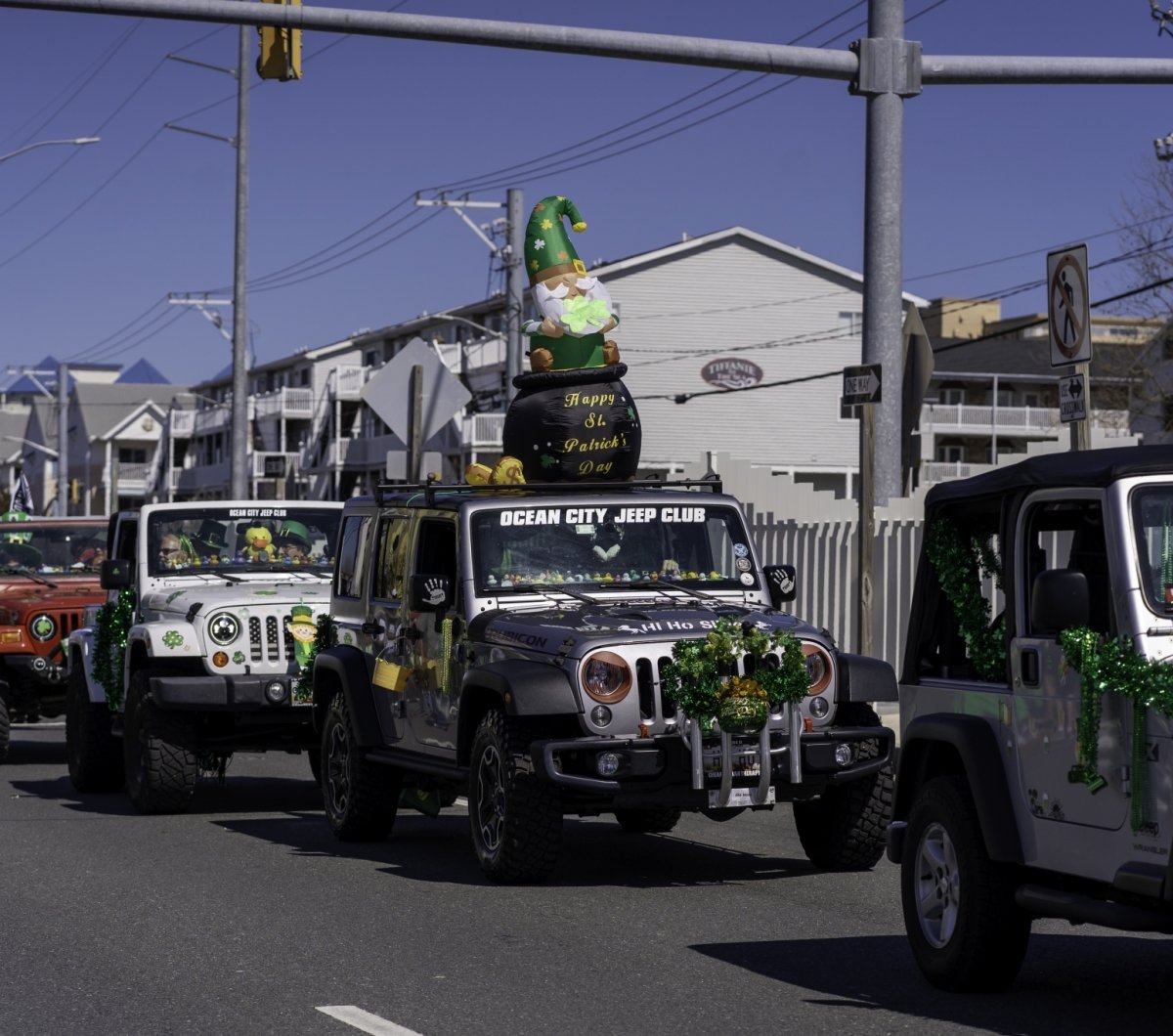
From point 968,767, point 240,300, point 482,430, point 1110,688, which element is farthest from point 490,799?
point 482,430

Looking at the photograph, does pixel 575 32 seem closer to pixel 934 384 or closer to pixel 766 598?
pixel 766 598

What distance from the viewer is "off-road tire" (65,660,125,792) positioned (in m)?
15.9

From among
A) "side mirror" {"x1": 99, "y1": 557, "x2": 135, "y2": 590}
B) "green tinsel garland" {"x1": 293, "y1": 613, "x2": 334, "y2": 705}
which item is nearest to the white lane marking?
"green tinsel garland" {"x1": 293, "y1": 613, "x2": 334, "y2": 705}

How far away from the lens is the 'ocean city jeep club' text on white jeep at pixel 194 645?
47.1ft

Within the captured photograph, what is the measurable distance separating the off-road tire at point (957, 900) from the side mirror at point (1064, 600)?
975mm

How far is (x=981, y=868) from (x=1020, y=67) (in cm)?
832

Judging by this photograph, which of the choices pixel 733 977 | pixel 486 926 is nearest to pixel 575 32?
pixel 486 926

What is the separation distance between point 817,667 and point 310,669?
4248 millimetres

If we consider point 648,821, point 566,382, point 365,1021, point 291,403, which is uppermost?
point 291,403

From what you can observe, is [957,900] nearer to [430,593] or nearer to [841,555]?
[430,593]

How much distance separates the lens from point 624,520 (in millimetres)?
12359

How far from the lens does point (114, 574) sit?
50.0 ft

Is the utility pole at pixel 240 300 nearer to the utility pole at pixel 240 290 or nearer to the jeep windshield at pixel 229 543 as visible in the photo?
the utility pole at pixel 240 290

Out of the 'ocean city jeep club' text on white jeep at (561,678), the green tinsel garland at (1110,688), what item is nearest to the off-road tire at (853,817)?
the 'ocean city jeep club' text on white jeep at (561,678)
